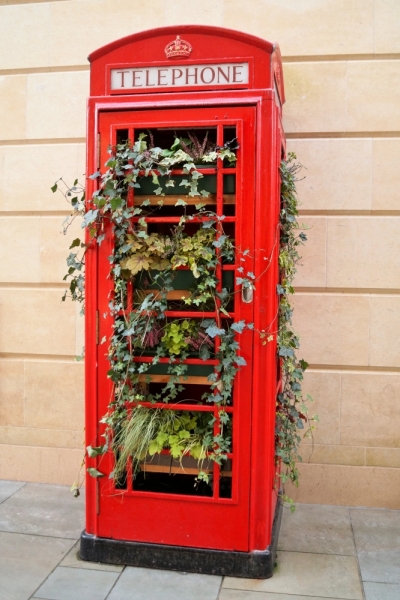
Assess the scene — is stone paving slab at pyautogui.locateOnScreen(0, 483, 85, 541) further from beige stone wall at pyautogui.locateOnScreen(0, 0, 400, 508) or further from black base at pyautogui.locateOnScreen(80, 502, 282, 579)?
beige stone wall at pyautogui.locateOnScreen(0, 0, 400, 508)

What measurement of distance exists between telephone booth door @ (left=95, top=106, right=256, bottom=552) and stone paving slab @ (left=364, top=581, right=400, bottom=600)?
67cm

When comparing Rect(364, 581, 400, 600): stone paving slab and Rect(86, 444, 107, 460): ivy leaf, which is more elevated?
Rect(86, 444, 107, 460): ivy leaf

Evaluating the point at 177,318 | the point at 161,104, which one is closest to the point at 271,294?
A: the point at 177,318

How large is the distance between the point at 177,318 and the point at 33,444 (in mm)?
2112

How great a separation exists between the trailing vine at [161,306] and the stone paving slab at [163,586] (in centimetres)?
55

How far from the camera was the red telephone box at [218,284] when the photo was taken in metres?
3.07

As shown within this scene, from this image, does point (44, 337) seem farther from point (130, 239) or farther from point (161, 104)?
point (161, 104)

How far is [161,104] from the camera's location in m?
3.11

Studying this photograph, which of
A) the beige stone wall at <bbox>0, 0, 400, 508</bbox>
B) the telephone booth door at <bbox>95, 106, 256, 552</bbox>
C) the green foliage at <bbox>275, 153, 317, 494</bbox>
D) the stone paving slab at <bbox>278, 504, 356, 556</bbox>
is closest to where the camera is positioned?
the telephone booth door at <bbox>95, 106, 256, 552</bbox>

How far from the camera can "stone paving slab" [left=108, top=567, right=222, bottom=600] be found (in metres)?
2.98

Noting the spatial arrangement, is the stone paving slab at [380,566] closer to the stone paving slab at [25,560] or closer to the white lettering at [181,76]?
the stone paving slab at [25,560]

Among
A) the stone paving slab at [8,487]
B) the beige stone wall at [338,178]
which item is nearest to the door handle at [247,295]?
the beige stone wall at [338,178]

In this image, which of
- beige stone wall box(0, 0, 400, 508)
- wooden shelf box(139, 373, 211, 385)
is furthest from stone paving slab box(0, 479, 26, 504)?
beige stone wall box(0, 0, 400, 508)

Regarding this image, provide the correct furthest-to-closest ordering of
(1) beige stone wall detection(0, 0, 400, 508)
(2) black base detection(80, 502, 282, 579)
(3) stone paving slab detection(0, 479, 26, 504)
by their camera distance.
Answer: (3) stone paving slab detection(0, 479, 26, 504), (1) beige stone wall detection(0, 0, 400, 508), (2) black base detection(80, 502, 282, 579)
